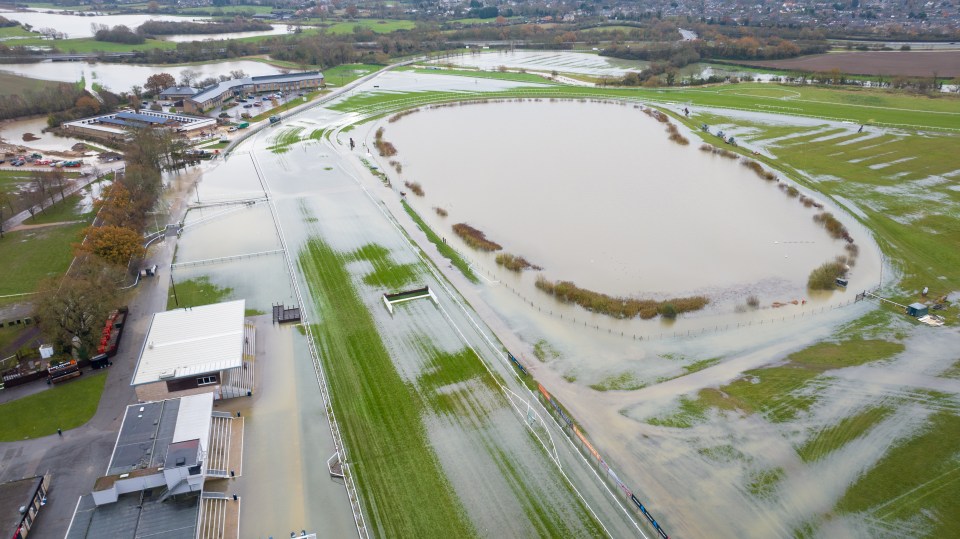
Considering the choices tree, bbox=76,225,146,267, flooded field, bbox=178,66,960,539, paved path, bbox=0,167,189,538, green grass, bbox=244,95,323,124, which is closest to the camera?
paved path, bbox=0,167,189,538

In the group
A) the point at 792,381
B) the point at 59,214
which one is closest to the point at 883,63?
the point at 792,381

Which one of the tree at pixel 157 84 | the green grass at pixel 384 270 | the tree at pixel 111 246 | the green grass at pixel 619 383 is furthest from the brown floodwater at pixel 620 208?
the tree at pixel 157 84

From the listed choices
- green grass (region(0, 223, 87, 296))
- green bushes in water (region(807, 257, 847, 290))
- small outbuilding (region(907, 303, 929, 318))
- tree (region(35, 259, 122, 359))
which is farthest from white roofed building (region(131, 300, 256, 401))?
small outbuilding (region(907, 303, 929, 318))

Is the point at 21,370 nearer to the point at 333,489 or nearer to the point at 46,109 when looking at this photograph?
the point at 333,489

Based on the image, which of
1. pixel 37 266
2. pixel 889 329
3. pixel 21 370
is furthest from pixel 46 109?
pixel 889 329

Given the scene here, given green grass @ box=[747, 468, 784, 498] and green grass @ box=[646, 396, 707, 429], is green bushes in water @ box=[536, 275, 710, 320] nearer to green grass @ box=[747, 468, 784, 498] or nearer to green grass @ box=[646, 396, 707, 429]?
green grass @ box=[646, 396, 707, 429]

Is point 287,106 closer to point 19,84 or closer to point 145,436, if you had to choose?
point 19,84

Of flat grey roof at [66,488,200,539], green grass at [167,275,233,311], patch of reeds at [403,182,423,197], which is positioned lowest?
flat grey roof at [66,488,200,539]
